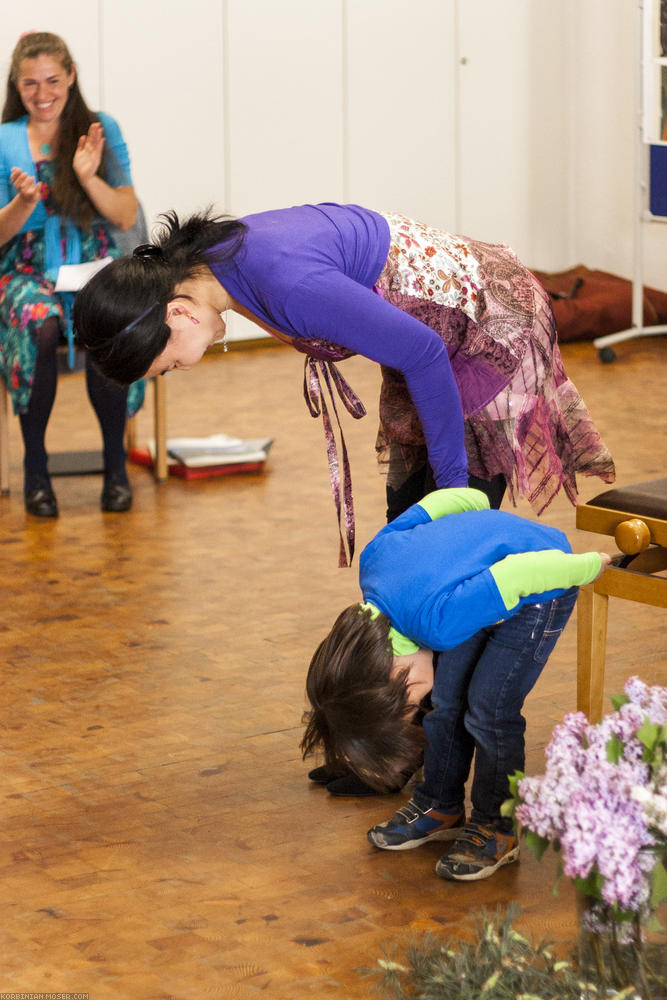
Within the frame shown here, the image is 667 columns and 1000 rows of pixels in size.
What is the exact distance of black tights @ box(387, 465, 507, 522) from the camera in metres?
2.28

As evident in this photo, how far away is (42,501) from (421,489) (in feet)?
6.16

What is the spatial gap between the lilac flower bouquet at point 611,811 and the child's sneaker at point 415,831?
52cm

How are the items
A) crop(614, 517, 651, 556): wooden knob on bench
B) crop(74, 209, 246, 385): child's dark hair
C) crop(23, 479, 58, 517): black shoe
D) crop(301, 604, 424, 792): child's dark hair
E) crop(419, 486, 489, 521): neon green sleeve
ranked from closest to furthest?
crop(301, 604, 424, 792): child's dark hair → crop(74, 209, 246, 385): child's dark hair → crop(419, 486, 489, 521): neon green sleeve → crop(614, 517, 651, 556): wooden knob on bench → crop(23, 479, 58, 517): black shoe

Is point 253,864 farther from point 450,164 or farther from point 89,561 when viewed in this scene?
point 450,164

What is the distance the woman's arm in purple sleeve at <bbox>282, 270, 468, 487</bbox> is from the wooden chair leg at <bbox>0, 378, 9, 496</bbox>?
2.29 metres

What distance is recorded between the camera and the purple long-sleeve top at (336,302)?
1.98m

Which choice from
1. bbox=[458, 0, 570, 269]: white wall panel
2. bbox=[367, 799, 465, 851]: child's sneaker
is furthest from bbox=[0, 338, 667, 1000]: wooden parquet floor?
bbox=[458, 0, 570, 269]: white wall panel

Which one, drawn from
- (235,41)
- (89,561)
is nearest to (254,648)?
(89,561)

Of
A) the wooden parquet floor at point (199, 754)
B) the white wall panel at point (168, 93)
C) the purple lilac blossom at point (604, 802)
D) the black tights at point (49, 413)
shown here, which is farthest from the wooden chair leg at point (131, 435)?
the purple lilac blossom at point (604, 802)

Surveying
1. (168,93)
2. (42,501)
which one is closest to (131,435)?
(42,501)

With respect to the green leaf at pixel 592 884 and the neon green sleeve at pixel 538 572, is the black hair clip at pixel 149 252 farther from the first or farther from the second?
the green leaf at pixel 592 884

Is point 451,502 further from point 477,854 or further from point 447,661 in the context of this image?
point 477,854

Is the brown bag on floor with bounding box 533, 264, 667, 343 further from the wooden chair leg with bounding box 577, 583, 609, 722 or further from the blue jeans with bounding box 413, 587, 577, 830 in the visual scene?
the blue jeans with bounding box 413, 587, 577, 830

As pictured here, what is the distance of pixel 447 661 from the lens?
2127mm
